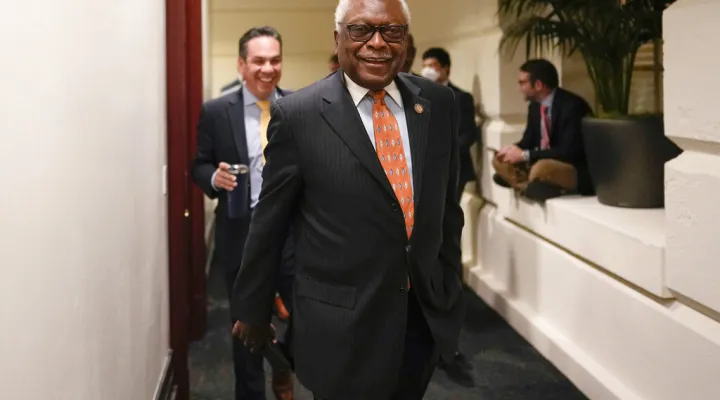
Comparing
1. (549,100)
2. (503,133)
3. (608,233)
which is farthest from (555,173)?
(503,133)

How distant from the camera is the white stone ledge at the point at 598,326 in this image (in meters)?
2.76

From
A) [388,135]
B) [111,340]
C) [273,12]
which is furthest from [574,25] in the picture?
[273,12]

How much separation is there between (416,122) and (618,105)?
2299 millimetres

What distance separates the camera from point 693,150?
107 inches

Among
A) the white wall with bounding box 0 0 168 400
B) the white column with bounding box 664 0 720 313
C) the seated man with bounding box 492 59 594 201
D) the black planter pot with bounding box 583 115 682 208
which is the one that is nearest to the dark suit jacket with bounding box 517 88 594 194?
the seated man with bounding box 492 59 594 201

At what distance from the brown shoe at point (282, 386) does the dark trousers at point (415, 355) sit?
1212 mm

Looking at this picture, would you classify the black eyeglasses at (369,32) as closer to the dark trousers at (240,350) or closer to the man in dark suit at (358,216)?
the man in dark suit at (358,216)

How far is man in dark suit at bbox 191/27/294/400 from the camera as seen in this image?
2.99 meters

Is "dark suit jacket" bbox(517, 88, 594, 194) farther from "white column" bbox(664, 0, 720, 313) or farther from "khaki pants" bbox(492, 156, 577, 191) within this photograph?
"white column" bbox(664, 0, 720, 313)

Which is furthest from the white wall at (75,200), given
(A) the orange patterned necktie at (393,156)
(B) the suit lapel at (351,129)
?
(A) the orange patterned necktie at (393,156)

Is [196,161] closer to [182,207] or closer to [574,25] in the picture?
[182,207]

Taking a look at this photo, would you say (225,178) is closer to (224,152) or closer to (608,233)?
(224,152)

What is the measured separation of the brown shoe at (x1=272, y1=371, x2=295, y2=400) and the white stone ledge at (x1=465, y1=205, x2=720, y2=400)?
51.1 inches

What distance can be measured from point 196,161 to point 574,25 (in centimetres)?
201
